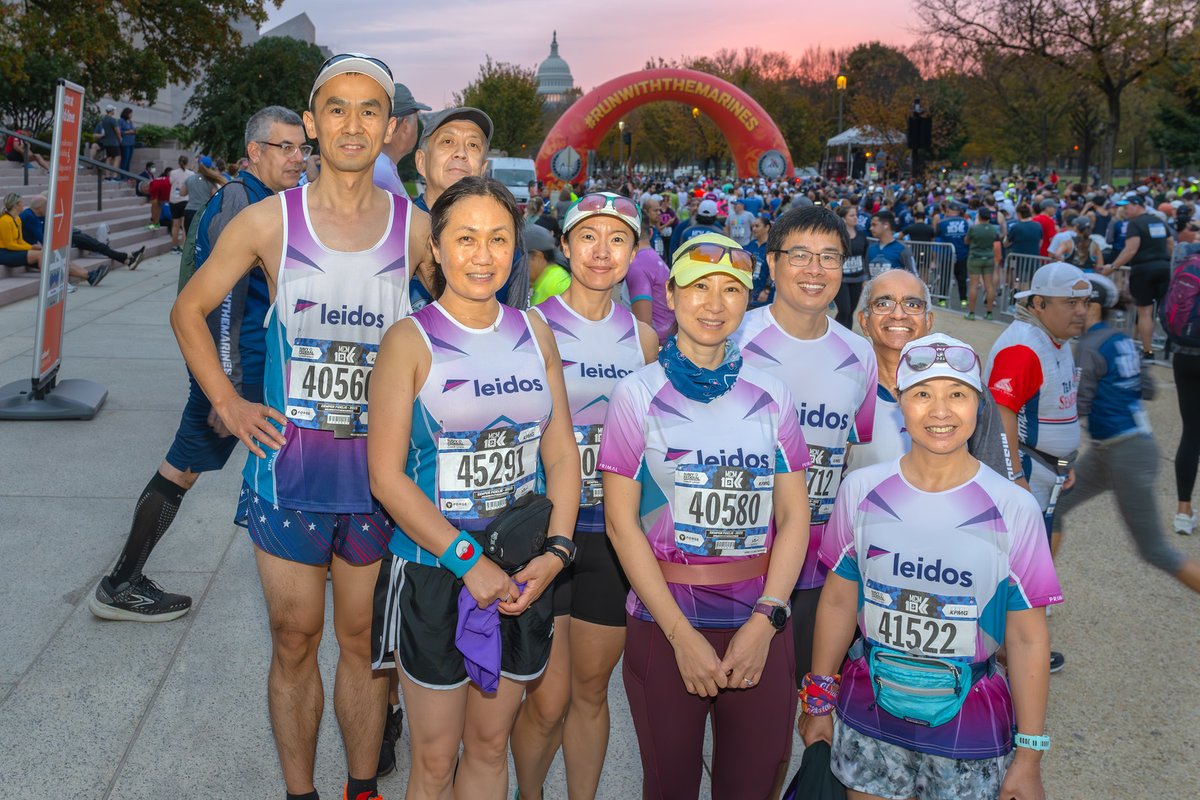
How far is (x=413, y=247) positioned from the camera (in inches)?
123

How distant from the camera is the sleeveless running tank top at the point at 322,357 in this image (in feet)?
9.68

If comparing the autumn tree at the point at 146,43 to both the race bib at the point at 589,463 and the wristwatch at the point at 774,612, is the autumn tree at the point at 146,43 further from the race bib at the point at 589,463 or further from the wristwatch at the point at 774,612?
the wristwatch at the point at 774,612

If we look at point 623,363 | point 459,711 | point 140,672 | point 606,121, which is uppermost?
point 606,121

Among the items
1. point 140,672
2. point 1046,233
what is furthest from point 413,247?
point 1046,233

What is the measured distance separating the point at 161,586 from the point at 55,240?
4172 millimetres

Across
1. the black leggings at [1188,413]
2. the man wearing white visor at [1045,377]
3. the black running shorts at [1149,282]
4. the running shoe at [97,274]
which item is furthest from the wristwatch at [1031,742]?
the running shoe at [97,274]

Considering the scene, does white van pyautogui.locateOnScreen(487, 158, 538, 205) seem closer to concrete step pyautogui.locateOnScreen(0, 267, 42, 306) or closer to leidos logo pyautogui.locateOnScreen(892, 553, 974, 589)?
concrete step pyautogui.locateOnScreen(0, 267, 42, 306)

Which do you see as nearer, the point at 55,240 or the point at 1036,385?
the point at 1036,385

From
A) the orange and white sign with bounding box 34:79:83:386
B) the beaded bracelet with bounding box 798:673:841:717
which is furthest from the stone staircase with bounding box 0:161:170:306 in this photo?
the beaded bracelet with bounding box 798:673:841:717

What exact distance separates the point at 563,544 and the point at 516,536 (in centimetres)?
19

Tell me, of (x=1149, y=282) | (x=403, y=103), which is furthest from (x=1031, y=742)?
(x=1149, y=282)

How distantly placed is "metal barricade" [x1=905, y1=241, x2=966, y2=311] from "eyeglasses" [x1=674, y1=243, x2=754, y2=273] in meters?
16.1

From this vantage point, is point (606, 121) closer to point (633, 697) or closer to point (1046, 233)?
point (1046, 233)

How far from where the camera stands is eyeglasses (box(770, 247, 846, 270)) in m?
3.32
